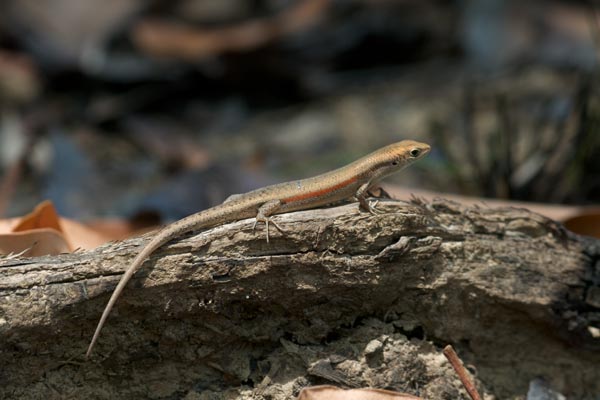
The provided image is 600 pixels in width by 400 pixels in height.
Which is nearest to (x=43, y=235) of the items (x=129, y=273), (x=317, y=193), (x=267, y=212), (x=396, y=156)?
(x=129, y=273)

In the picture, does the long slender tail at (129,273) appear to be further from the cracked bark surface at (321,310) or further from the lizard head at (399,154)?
the lizard head at (399,154)

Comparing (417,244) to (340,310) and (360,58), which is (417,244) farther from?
(360,58)

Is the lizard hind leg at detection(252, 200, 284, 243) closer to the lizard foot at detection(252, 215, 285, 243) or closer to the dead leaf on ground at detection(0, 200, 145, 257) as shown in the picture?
the lizard foot at detection(252, 215, 285, 243)

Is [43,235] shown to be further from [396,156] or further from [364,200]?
[396,156]

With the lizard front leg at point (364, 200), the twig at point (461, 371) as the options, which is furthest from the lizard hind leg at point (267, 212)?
the twig at point (461, 371)

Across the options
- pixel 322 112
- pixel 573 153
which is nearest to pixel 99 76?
pixel 322 112

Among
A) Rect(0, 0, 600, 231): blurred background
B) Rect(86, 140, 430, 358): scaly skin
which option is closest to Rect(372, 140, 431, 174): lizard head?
A: Rect(86, 140, 430, 358): scaly skin
